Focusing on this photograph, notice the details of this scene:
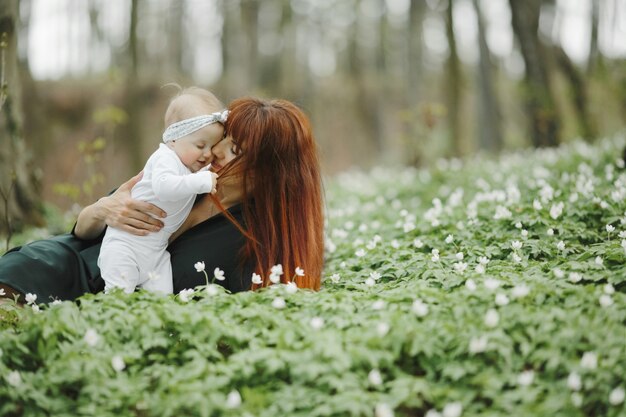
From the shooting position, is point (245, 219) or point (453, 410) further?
point (245, 219)

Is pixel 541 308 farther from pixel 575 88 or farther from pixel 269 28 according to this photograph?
pixel 269 28

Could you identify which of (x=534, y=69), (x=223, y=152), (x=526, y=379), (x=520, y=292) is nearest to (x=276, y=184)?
(x=223, y=152)

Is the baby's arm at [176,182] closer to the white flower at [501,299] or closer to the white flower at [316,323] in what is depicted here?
the white flower at [316,323]

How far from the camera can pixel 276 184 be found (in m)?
3.53

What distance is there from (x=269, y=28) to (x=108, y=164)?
10.2 m

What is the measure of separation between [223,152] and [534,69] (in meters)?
8.47

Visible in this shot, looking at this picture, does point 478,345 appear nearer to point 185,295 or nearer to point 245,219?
point 185,295

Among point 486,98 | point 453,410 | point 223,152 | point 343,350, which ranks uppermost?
point 486,98

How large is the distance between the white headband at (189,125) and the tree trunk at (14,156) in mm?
3780

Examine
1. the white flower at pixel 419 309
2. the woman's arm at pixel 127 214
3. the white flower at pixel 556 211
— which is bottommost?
the white flower at pixel 419 309

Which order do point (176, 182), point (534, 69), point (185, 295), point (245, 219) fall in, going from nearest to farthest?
point (185, 295)
point (176, 182)
point (245, 219)
point (534, 69)

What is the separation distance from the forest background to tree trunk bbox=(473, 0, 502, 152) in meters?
0.03

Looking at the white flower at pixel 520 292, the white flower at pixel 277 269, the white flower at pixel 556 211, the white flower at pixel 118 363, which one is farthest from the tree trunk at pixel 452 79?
the white flower at pixel 118 363

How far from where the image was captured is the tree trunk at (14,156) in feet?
20.6
